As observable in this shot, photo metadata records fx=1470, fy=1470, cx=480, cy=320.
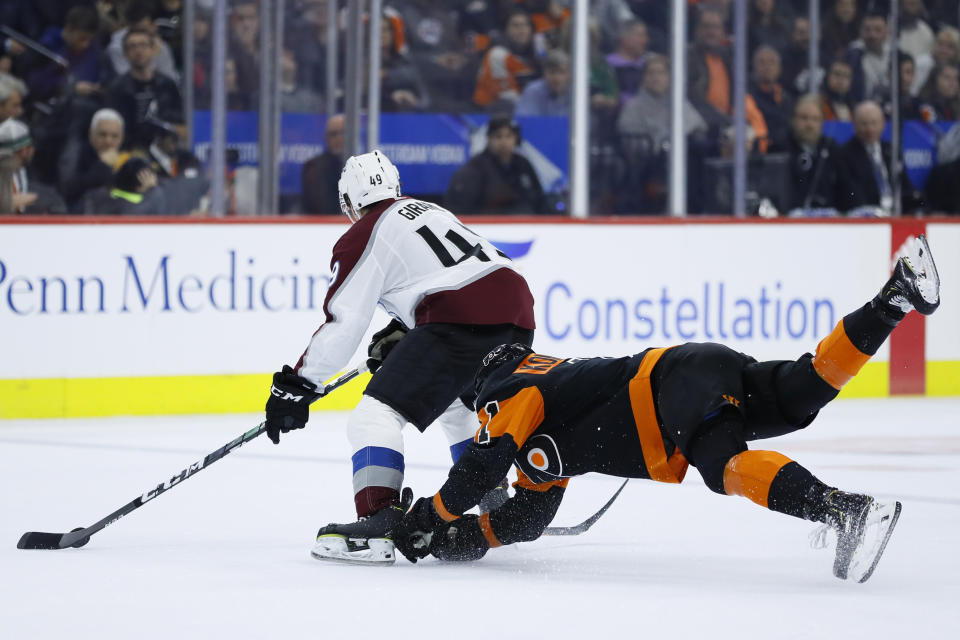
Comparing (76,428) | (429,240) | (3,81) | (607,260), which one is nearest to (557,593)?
(429,240)

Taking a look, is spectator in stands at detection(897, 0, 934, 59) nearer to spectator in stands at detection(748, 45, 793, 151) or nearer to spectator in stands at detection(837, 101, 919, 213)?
spectator in stands at detection(837, 101, 919, 213)

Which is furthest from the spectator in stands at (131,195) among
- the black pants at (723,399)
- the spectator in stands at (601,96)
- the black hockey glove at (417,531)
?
the black pants at (723,399)

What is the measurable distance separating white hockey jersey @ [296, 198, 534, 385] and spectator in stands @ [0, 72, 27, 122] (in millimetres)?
3360

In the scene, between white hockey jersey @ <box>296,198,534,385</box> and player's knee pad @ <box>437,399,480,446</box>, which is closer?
Result: white hockey jersey @ <box>296,198,534,385</box>

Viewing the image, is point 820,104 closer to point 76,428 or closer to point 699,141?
point 699,141

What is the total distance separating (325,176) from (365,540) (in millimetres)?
3746

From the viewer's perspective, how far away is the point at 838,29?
785cm

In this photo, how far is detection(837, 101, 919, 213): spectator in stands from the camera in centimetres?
747

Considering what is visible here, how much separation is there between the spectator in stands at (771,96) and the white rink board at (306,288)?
2.24ft

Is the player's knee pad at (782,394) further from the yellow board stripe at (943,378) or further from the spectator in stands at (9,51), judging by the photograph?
the spectator in stands at (9,51)

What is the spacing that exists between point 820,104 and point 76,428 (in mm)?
4121

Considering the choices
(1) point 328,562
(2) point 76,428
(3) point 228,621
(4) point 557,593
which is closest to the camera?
(3) point 228,621

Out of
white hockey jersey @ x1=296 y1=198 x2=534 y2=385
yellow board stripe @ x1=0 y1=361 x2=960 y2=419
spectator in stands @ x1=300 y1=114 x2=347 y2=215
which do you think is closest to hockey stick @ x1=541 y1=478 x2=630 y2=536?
→ white hockey jersey @ x1=296 y1=198 x2=534 y2=385

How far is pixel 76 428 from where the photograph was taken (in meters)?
5.70
